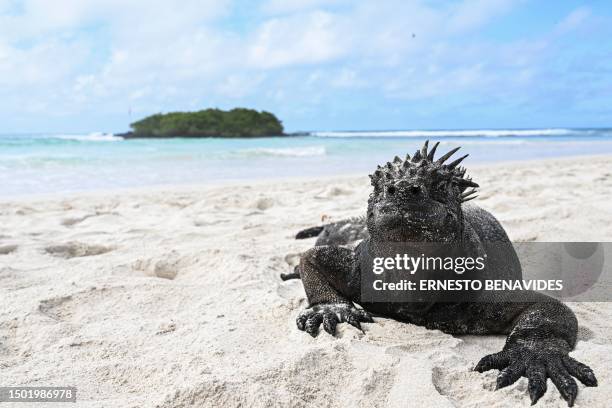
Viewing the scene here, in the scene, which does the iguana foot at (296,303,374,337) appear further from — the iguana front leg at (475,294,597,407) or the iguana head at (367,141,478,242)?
the iguana front leg at (475,294,597,407)

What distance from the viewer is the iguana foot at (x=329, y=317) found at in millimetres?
2766

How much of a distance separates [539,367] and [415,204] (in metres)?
0.85

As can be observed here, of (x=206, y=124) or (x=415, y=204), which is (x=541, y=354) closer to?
(x=415, y=204)

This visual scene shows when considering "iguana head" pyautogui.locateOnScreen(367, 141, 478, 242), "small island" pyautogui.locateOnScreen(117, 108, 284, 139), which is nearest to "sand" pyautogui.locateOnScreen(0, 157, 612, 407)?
"iguana head" pyautogui.locateOnScreen(367, 141, 478, 242)

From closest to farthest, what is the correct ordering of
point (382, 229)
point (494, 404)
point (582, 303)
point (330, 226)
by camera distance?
point (494, 404)
point (382, 229)
point (582, 303)
point (330, 226)

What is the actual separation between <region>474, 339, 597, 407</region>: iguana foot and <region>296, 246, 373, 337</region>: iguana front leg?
2.43 feet

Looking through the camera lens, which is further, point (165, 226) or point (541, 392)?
point (165, 226)

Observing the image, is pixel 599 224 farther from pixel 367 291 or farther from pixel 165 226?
pixel 165 226

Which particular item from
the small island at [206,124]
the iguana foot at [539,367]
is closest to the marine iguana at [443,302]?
the iguana foot at [539,367]

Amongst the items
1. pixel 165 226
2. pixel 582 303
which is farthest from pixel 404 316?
pixel 165 226

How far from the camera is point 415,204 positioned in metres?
2.32

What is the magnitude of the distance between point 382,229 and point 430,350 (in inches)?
25.5

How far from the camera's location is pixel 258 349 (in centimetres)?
262

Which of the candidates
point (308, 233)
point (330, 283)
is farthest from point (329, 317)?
point (308, 233)
